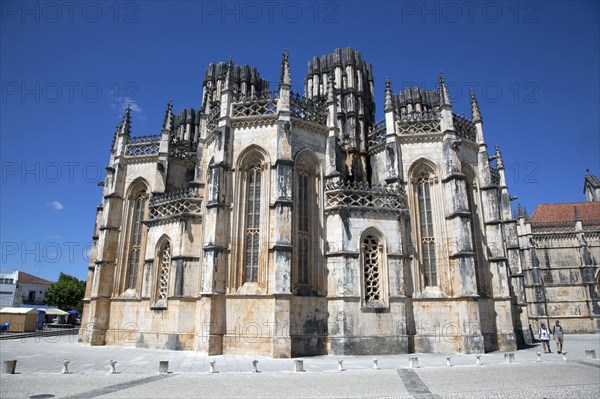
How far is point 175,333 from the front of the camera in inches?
848

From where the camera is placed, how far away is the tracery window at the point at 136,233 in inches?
1045

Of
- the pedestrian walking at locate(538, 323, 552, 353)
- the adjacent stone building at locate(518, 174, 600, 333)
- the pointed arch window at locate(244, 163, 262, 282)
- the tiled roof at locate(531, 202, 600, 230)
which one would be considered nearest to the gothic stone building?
the pointed arch window at locate(244, 163, 262, 282)

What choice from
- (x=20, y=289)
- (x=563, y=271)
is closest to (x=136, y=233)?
(x=563, y=271)

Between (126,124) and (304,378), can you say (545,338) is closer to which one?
(304,378)

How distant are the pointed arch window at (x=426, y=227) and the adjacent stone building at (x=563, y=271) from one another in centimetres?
2629

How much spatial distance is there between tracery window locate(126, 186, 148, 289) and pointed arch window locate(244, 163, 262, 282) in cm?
898

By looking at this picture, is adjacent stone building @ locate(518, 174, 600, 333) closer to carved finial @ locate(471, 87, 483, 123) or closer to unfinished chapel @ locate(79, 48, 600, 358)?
unfinished chapel @ locate(79, 48, 600, 358)

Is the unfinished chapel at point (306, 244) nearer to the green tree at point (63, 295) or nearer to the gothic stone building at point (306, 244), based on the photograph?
the gothic stone building at point (306, 244)

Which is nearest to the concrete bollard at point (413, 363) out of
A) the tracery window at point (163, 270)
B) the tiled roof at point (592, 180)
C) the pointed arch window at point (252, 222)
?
the pointed arch window at point (252, 222)

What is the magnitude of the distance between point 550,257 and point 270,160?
124 feet

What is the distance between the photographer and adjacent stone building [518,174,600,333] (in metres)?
41.7

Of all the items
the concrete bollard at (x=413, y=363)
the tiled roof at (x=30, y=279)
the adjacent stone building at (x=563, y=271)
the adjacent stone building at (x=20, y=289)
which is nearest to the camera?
the concrete bollard at (x=413, y=363)

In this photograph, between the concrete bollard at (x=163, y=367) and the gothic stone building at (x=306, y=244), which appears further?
the gothic stone building at (x=306, y=244)

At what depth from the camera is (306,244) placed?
21609mm
